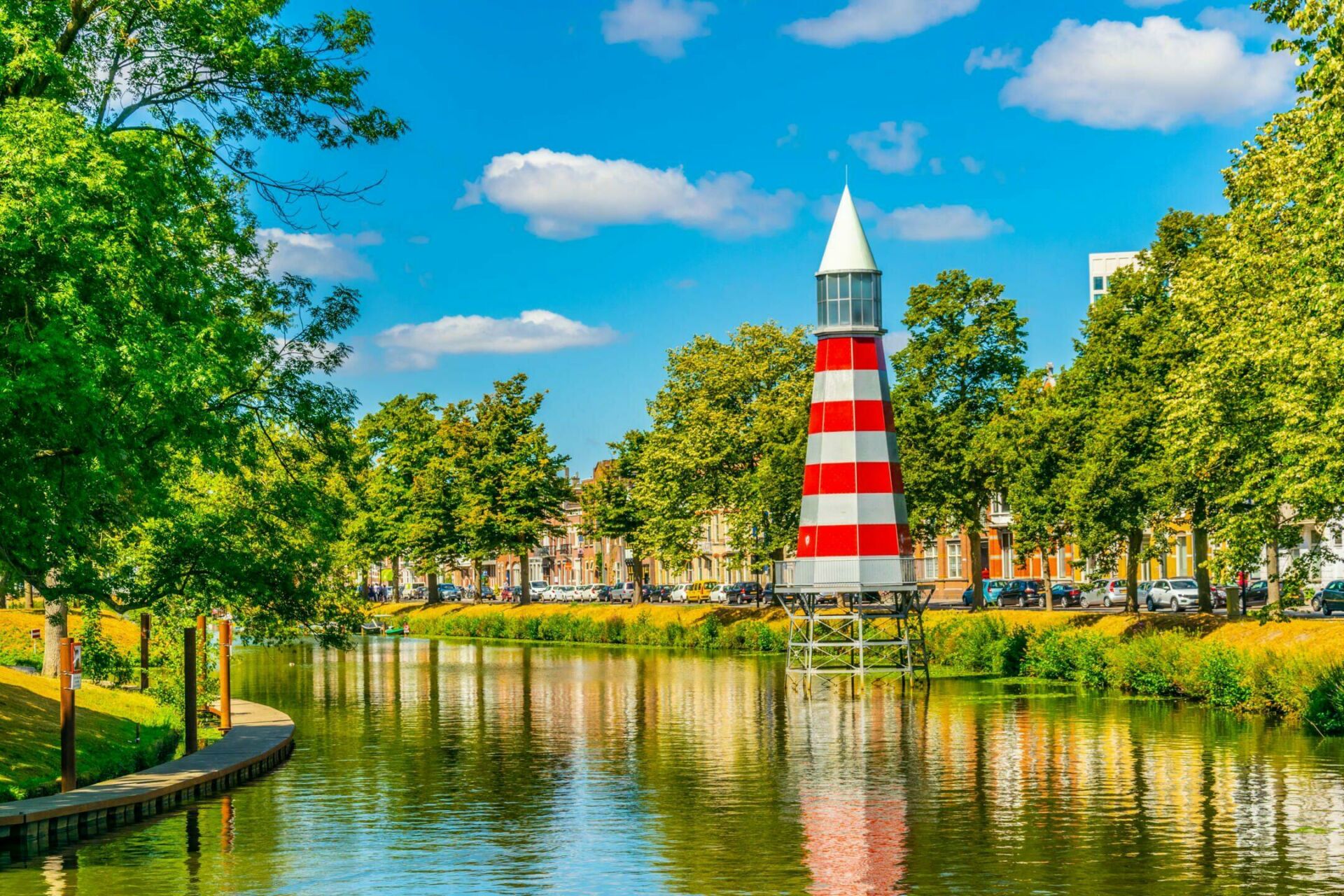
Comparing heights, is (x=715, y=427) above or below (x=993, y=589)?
above

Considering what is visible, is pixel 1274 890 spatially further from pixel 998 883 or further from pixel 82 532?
pixel 82 532

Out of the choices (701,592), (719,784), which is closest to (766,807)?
(719,784)

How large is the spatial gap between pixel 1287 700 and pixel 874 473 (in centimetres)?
1372

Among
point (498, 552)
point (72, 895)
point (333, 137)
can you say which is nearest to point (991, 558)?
point (498, 552)

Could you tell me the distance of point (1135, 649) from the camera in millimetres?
46531

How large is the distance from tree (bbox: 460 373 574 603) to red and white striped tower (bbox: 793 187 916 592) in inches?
2346

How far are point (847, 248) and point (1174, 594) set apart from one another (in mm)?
35718

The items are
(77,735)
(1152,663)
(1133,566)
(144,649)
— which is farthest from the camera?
(1133,566)

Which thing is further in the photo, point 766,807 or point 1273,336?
point 1273,336

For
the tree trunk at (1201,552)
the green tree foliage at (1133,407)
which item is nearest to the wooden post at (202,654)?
the green tree foliage at (1133,407)

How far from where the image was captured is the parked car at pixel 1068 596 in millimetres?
82750

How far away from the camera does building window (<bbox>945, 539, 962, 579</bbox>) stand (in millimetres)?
113938

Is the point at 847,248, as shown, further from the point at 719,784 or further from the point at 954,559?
the point at 954,559

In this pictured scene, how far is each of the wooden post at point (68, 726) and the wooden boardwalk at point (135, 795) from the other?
304 millimetres
